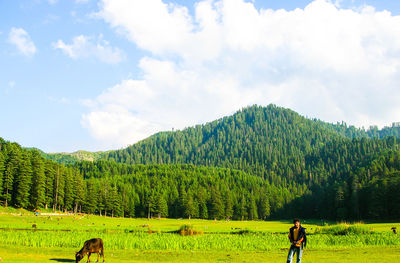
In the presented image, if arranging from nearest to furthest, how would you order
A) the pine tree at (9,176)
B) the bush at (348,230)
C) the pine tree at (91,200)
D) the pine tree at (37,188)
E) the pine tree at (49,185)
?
the bush at (348,230)
the pine tree at (9,176)
the pine tree at (37,188)
the pine tree at (49,185)
the pine tree at (91,200)

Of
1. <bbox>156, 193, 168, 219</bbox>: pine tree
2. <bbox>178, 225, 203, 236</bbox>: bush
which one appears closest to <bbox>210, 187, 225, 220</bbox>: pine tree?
<bbox>156, 193, 168, 219</bbox>: pine tree

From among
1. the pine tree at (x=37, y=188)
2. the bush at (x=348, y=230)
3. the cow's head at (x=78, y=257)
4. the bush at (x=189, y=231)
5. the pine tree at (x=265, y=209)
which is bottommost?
the pine tree at (x=265, y=209)

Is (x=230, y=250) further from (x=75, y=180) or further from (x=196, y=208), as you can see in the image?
(x=196, y=208)

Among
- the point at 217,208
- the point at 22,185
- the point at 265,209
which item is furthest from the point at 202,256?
the point at 265,209

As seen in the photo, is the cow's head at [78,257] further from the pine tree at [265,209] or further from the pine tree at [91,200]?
the pine tree at [265,209]

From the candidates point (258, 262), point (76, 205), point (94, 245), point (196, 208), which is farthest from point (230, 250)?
point (196, 208)

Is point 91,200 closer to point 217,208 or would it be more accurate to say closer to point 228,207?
point 217,208

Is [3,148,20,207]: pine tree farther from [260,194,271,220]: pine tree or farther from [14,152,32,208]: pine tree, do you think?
[260,194,271,220]: pine tree

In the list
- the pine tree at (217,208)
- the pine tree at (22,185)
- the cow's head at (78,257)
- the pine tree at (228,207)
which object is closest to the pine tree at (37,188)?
the pine tree at (22,185)

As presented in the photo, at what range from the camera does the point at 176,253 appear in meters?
33.1

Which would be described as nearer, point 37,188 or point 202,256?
point 202,256

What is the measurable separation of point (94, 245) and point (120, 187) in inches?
5370

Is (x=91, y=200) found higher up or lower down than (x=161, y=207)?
higher up

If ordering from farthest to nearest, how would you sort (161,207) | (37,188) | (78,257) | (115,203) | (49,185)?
(161,207), (115,203), (49,185), (37,188), (78,257)
